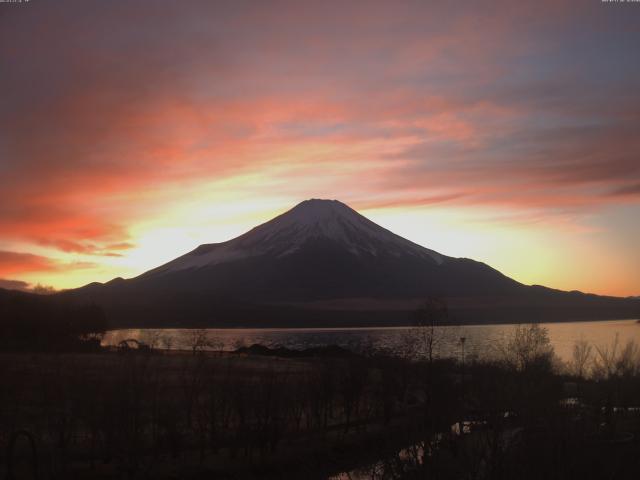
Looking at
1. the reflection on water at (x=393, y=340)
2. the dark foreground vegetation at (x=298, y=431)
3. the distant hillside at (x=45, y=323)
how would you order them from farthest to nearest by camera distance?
the reflection on water at (x=393, y=340), the distant hillside at (x=45, y=323), the dark foreground vegetation at (x=298, y=431)

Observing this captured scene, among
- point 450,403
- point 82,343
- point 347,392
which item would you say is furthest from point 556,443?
point 82,343

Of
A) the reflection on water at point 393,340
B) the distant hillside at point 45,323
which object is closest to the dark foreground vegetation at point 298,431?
the reflection on water at point 393,340

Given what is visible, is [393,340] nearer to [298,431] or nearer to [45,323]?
[45,323]

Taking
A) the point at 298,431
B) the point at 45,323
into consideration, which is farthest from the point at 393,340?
the point at 298,431

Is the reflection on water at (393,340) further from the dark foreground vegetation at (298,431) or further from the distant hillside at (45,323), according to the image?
the dark foreground vegetation at (298,431)

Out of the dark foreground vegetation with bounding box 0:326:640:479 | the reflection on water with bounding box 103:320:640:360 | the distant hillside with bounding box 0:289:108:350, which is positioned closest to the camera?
the dark foreground vegetation with bounding box 0:326:640:479

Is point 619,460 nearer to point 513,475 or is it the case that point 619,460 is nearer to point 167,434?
point 513,475

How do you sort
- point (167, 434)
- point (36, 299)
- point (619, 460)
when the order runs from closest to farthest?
point (619, 460) → point (167, 434) → point (36, 299)

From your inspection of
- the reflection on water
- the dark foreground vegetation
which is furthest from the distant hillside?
the dark foreground vegetation

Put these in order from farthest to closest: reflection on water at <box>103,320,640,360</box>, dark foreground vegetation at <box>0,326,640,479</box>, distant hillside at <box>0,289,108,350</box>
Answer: reflection on water at <box>103,320,640,360</box>
distant hillside at <box>0,289,108,350</box>
dark foreground vegetation at <box>0,326,640,479</box>

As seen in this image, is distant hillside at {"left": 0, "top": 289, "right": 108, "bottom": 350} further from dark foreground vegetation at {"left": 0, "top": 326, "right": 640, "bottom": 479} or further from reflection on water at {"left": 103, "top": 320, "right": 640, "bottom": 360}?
dark foreground vegetation at {"left": 0, "top": 326, "right": 640, "bottom": 479}

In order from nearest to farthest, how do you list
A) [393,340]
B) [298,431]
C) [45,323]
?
[298,431]
[45,323]
[393,340]
